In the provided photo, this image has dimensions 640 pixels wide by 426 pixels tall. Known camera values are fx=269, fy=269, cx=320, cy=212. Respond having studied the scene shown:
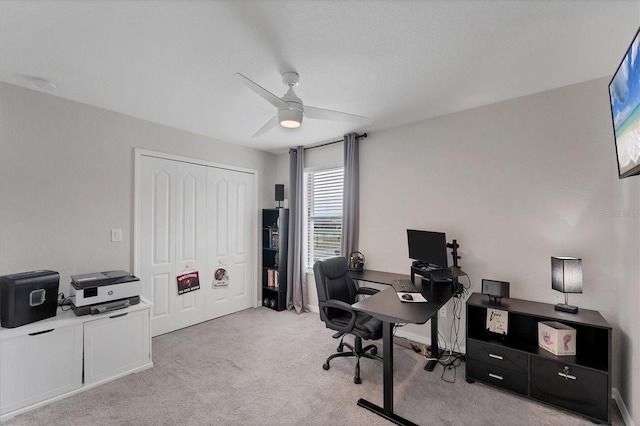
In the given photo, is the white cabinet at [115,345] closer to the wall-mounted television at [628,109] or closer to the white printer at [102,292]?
the white printer at [102,292]

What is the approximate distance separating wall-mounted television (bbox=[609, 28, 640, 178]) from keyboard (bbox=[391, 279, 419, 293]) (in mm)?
1646

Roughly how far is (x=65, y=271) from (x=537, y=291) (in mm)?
4514

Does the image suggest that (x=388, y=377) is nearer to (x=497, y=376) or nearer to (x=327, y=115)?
(x=497, y=376)

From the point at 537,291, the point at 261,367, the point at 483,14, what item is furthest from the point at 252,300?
the point at 483,14

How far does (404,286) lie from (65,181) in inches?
138

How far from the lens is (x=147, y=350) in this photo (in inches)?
104

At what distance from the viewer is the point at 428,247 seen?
9.25ft

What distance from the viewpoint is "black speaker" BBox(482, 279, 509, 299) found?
240 centimetres

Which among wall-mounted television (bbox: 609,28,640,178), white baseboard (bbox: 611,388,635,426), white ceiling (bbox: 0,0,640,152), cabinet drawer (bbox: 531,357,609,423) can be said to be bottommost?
white baseboard (bbox: 611,388,635,426)

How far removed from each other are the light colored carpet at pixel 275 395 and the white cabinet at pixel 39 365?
4.7 inches

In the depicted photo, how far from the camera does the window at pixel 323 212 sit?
4.07 meters

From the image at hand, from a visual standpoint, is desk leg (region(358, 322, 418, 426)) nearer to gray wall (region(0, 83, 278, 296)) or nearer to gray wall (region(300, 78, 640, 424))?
gray wall (region(300, 78, 640, 424))

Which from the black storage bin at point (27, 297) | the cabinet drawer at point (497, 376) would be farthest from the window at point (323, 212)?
the black storage bin at point (27, 297)

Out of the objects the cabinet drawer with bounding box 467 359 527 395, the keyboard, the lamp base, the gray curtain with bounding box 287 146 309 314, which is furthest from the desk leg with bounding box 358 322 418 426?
the gray curtain with bounding box 287 146 309 314
